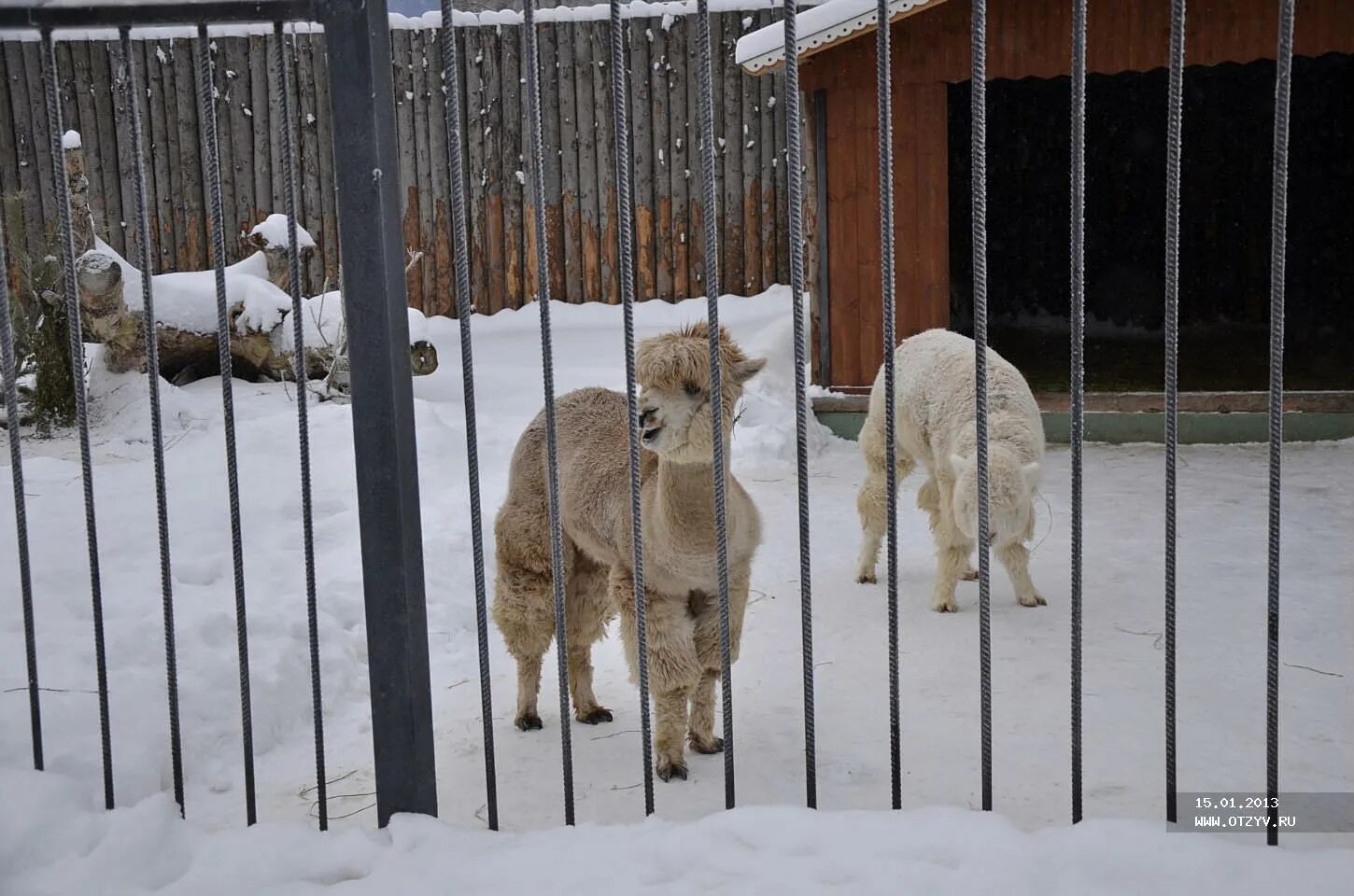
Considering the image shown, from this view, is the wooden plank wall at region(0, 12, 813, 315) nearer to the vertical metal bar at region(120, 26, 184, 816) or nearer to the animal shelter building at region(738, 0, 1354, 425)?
the animal shelter building at region(738, 0, 1354, 425)

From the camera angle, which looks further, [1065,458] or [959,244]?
[959,244]

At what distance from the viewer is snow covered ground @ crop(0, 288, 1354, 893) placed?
2.38 m

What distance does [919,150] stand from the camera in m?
8.84

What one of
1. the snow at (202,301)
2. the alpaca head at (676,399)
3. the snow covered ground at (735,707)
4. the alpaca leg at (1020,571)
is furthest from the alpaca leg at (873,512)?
the snow at (202,301)

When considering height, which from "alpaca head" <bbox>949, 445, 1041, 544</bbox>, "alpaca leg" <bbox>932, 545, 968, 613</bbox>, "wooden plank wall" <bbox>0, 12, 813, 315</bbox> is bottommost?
"alpaca leg" <bbox>932, 545, 968, 613</bbox>

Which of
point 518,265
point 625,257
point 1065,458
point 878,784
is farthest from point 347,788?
point 518,265

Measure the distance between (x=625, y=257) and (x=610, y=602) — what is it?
1861 millimetres

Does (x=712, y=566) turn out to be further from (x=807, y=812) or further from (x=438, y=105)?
(x=438, y=105)


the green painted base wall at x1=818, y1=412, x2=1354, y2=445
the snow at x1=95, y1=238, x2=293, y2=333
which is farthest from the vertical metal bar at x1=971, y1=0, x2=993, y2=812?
the snow at x1=95, y1=238, x2=293, y2=333

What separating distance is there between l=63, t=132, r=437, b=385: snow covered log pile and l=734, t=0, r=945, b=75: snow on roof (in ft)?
10.8

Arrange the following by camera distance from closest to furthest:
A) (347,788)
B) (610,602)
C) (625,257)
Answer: (625,257) → (347,788) → (610,602)

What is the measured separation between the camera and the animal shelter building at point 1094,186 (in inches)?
327

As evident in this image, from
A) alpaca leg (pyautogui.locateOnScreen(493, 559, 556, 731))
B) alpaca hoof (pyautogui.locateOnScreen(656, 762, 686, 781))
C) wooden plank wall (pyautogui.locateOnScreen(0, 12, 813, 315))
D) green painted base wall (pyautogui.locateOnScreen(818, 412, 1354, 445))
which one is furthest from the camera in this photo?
wooden plank wall (pyautogui.locateOnScreen(0, 12, 813, 315))

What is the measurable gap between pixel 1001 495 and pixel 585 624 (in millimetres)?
1873
